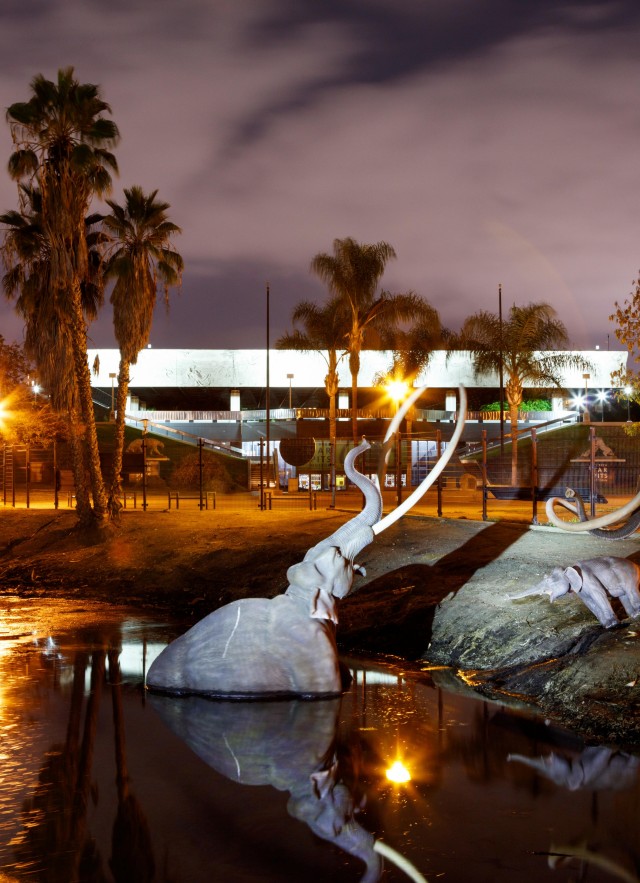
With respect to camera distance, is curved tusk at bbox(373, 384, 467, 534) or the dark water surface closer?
the dark water surface

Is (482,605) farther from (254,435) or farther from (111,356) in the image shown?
(111,356)

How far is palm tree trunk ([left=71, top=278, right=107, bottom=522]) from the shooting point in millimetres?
19922

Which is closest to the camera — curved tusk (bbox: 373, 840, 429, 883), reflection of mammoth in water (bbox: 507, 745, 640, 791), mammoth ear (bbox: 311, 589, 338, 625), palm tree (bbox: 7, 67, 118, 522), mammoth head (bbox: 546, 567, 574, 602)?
curved tusk (bbox: 373, 840, 429, 883)

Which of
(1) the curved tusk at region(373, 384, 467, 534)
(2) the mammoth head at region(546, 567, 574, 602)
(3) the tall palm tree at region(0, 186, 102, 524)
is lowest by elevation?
(2) the mammoth head at region(546, 567, 574, 602)

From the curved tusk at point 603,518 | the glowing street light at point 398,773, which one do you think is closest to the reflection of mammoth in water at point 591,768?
the glowing street light at point 398,773

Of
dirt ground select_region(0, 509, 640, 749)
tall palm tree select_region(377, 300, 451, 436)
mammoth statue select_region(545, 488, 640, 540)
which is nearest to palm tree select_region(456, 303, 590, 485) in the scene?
tall palm tree select_region(377, 300, 451, 436)

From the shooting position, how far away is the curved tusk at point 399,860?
16.7 ft

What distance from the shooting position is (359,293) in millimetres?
39781

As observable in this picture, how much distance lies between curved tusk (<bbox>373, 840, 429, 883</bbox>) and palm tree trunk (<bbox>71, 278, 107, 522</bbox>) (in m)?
15.3

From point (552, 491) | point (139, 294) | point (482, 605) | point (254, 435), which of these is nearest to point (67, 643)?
point (482, 605)

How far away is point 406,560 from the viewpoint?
14297 mm

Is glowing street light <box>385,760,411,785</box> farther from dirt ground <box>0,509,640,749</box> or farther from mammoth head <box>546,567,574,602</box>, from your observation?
mammoth head <box>546,567,574,602</box>

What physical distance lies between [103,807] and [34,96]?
16.7 m

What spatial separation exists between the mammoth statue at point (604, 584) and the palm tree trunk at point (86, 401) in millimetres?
12981
